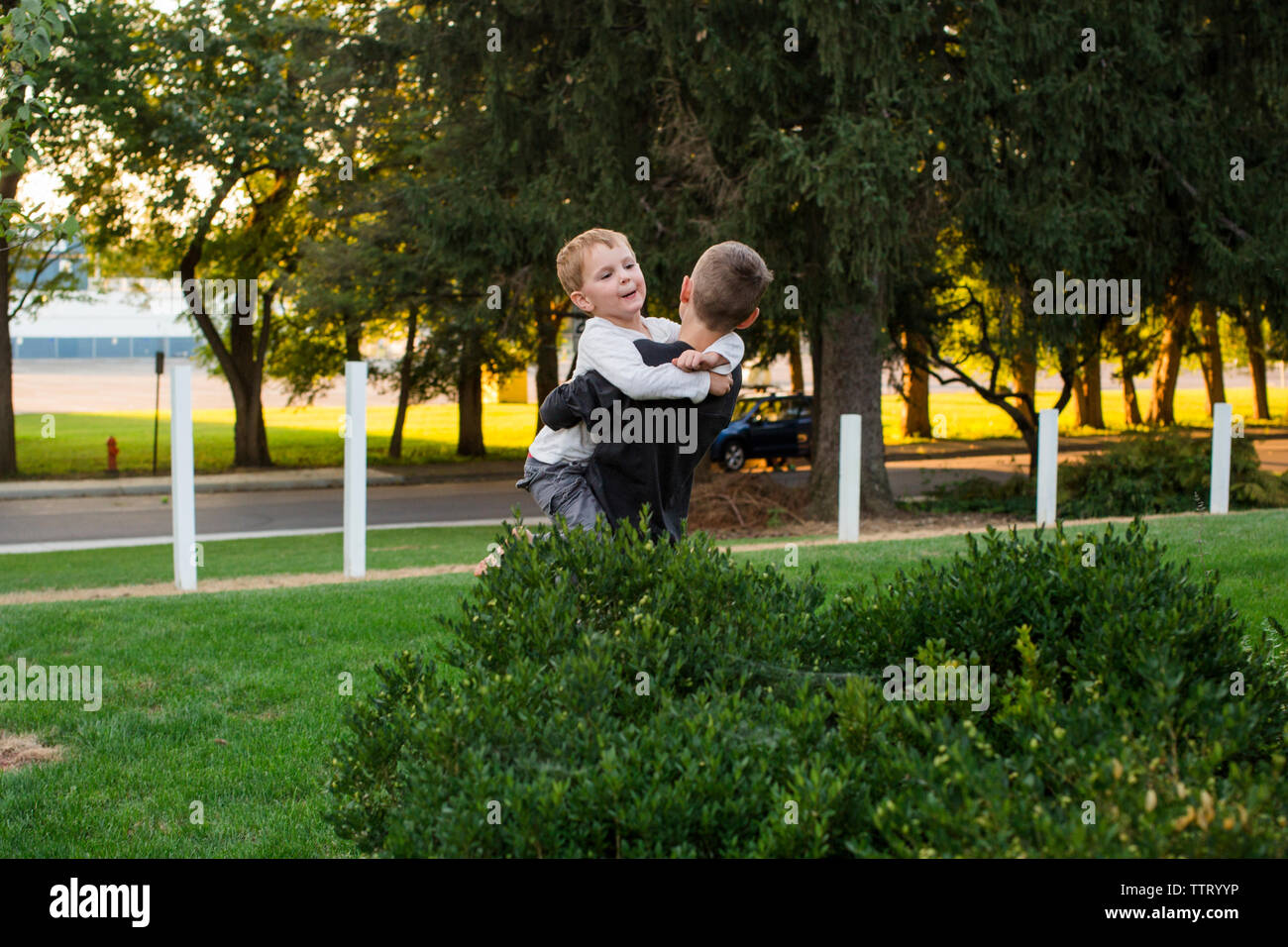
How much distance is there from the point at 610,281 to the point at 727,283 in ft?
1.21

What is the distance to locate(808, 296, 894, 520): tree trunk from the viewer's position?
1733 centimetres

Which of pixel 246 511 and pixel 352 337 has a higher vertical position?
pixel 352 337

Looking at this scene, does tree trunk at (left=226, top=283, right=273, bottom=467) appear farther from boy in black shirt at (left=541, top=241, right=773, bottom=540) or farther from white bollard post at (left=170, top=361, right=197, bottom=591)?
boy in black shirt at (left=541, top=241, right=773, bottom=540)

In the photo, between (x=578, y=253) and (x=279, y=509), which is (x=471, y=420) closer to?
(x=279, y=509)

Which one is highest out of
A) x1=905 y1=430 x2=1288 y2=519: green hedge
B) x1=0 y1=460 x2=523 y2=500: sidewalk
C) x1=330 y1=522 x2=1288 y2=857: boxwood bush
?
x1=330 y1=522 x2=1288 y2=857: boxwood bush

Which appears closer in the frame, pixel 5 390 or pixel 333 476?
pixel 5 390

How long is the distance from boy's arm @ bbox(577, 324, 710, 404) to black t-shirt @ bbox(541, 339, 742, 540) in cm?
5

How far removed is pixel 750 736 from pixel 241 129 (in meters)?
24.0

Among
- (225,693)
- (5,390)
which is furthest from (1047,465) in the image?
(5,390)

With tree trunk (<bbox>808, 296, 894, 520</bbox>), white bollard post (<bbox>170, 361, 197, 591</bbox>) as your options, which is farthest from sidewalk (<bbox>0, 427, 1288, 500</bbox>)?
white bollard post (<bbox>170, 361, 197, 591</bbox>)

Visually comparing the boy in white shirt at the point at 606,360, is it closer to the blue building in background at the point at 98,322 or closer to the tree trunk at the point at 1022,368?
the tree trunk at the point at 1022,368

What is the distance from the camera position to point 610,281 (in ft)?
12.1

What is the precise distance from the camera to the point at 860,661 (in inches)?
131

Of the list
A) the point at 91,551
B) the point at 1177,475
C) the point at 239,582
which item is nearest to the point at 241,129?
the point at 91,551
